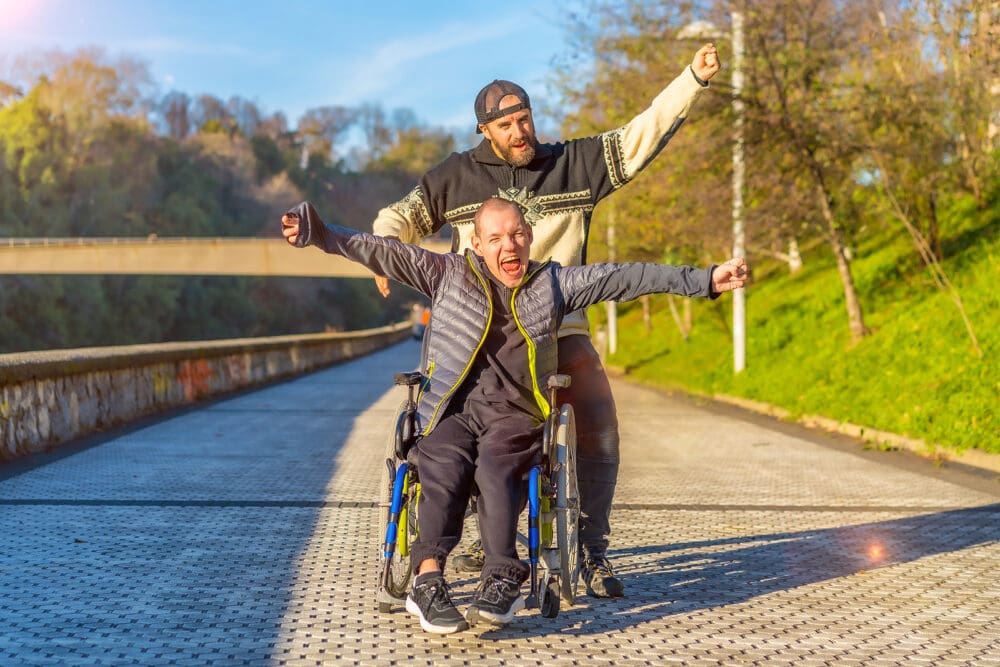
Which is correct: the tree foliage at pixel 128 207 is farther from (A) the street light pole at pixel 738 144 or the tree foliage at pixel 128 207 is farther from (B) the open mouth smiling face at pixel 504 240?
(B) the open mouth smiling face at pixel 504 240

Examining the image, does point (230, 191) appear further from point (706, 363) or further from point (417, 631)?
point (417, 631)

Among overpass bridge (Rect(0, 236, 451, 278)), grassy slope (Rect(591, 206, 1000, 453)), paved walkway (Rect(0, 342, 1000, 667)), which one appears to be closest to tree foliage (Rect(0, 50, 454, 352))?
overpass bridge (Rect(0, 236, 451, 278))

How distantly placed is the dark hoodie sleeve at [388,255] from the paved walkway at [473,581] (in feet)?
4.24

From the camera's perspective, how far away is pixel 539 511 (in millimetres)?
4586

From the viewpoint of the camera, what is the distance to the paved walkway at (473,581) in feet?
14.2

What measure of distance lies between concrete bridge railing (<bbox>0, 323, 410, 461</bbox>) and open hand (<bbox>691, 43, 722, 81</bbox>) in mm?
6786

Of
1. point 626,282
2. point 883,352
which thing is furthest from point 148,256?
point 626,282

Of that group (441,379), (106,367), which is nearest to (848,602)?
(441,379)

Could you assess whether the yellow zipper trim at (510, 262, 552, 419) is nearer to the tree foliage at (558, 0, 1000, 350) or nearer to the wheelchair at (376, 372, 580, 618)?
the wheelchair at (376, 372, 580, 618)

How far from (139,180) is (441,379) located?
9789 centimetres

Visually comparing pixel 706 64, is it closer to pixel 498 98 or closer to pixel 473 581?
pixel 498 98

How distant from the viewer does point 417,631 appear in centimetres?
460

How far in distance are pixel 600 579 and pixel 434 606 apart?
103 cm

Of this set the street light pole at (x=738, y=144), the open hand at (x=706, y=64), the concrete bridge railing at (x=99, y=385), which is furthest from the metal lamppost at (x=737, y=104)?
the open hand at (x=706, y=64)
